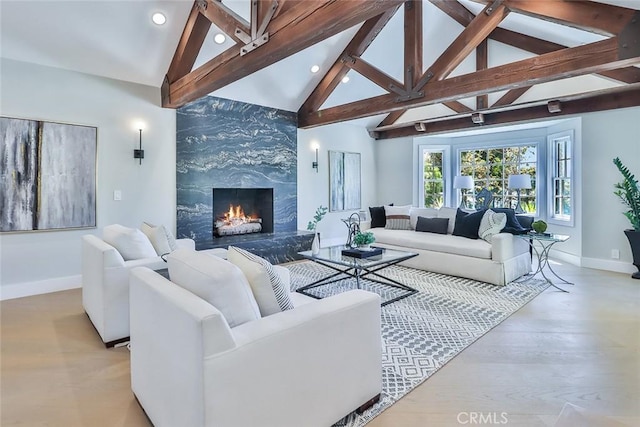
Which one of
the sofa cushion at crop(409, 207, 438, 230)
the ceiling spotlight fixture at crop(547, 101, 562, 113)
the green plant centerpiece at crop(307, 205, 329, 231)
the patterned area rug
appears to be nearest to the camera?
the patterned area rug

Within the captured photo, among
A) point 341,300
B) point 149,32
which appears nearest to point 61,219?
point 149,32

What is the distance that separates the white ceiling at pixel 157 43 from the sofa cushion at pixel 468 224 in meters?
2.08

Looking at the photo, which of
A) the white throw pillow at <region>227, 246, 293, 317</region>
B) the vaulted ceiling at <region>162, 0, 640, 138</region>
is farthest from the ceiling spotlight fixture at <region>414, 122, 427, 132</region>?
the white throw pillow at <region>227, 246, 293, 317</region>

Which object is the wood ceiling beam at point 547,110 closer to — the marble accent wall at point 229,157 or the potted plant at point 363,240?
the marble accent wall at point 229,157

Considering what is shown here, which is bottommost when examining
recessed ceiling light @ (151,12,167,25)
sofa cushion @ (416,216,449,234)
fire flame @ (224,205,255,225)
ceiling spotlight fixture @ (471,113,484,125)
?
sofa cushion @ (416,216,449,234)

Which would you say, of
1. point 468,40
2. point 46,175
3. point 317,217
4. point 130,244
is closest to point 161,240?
point 130,244

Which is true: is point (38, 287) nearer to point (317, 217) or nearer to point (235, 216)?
point (235, 216)

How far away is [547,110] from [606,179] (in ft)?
4.30

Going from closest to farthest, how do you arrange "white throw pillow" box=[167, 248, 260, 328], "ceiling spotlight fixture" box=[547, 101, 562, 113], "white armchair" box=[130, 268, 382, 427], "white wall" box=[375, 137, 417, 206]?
"white armchair" box=[130, 268, 382, 427]
"white throw pillow" box=[167, 248, 260, 328]
"ceiling spotlight fixture" box=[547, 101, 562, 113]
"white wall" box=[375, 137, 417, 206]

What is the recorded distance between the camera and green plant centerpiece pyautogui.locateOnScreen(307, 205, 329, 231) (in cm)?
653

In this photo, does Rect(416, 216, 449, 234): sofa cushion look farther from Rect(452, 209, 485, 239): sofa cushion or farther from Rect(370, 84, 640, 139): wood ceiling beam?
Rect(370, 84, 640, 139): wood ceiling beam

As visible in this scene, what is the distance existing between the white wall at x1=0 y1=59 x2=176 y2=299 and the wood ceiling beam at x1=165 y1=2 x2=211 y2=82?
528 mm

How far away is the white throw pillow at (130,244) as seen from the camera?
3.05 m

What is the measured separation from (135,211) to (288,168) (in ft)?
8.72
